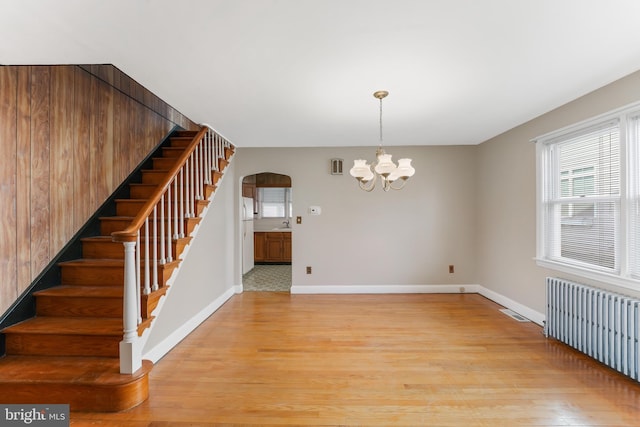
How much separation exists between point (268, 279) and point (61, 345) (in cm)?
366

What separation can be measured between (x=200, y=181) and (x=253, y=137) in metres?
1.06

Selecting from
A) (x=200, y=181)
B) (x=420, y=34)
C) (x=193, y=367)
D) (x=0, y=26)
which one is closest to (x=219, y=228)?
(x=200, y=181)

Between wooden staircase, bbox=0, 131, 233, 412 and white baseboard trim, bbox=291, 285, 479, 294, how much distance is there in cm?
240

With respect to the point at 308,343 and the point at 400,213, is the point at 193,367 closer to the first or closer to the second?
the point at 308,343

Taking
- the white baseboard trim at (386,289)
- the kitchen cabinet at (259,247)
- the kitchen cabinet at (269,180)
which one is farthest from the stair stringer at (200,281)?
the kitchen cabinet at (269,180)

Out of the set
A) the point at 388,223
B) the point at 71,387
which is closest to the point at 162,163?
the point at 71,387

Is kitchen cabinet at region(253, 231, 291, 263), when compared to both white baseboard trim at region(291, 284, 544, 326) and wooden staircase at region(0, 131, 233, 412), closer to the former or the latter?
white baseboard trim at region(291, 284, 544, 326)

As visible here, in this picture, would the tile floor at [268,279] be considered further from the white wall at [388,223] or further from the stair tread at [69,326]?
the stair tread at [69,326]

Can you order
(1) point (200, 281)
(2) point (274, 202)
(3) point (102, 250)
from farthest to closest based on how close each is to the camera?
(2) point (274, 202) < (1) point (200, 281) < (3) point (102, 250)

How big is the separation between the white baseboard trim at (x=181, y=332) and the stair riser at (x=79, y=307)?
45cm

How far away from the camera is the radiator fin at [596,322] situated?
215 centimetres

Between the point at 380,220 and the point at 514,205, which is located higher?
the point at 514,205

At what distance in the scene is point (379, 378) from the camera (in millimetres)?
2236

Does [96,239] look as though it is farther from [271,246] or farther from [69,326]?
[271,246]
